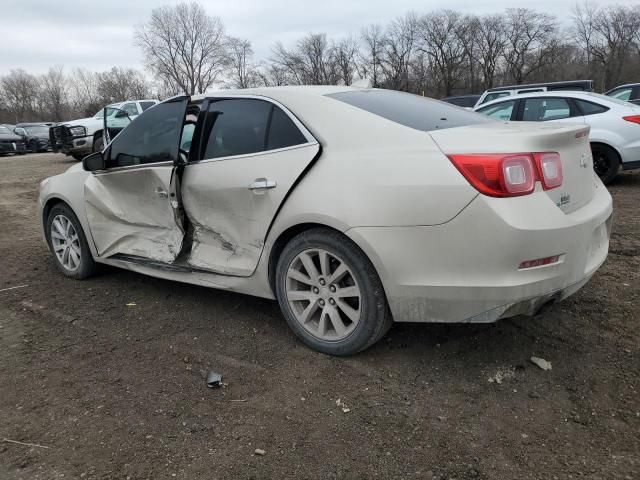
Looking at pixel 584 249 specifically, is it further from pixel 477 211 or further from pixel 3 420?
pixel 3 420

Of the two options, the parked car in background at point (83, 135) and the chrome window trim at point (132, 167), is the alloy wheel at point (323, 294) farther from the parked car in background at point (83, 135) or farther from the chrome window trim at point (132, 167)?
the parked car in background at point (83, 135)

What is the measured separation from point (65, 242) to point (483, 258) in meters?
3.82

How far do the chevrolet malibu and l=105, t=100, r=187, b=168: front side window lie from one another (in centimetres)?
2

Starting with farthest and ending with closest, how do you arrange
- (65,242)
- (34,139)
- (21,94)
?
(21,94) → (34,139) → (65,242)

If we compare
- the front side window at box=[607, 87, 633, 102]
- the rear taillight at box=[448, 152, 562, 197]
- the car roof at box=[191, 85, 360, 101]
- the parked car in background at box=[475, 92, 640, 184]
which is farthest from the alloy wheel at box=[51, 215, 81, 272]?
the front side window at box=[607, 87, 633, 102]

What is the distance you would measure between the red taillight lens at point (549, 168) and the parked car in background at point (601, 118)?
512 centimetres

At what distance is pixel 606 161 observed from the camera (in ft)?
25.9

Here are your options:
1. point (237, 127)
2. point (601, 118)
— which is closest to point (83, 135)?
point (601, 118)

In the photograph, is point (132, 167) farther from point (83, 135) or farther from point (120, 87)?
point (120, 87)

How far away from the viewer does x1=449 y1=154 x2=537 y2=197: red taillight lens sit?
8.06 feet

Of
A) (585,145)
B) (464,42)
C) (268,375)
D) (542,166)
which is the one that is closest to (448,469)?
(268,375)

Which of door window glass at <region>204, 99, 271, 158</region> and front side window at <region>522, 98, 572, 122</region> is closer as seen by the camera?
door window glass at <region>204, 99, 271, 158</region>

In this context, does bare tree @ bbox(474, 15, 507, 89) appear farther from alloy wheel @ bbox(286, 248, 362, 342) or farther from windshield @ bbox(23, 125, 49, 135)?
alloy wheel @ bbox(286, 248, 362, 342)

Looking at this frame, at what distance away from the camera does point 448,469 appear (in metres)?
2.17
